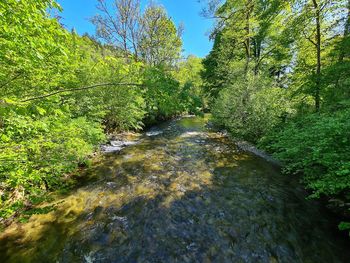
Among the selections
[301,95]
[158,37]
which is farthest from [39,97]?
Result: [158,37]

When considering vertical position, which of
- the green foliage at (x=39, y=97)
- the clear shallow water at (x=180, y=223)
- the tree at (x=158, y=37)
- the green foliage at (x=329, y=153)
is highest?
the tree at (x=158, y=37)

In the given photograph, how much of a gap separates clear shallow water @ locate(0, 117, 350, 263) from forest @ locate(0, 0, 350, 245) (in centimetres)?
69

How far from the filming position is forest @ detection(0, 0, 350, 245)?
3324 mm

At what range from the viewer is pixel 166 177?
25.6 feet

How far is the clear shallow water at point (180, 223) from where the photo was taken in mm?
4340

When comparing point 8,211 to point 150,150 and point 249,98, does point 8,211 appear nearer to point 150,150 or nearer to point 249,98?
point 150,150

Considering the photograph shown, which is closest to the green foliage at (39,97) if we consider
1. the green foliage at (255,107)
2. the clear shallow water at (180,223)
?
the clear shallow water at (180,223)

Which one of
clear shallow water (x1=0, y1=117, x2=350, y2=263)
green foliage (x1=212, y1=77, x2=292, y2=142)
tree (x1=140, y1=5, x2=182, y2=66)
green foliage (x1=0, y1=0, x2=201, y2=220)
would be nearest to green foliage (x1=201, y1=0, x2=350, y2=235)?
green foliage (x1=212, y1=77, x2=292, y2=142)

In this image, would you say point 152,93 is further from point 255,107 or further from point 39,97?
point 255,107

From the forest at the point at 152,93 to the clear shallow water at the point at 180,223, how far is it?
688mm

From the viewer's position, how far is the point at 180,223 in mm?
5246

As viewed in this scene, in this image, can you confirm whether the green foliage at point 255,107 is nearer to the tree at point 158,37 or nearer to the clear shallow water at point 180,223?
the clear shallow water at point 180,223

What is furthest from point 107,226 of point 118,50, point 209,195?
point 118,50

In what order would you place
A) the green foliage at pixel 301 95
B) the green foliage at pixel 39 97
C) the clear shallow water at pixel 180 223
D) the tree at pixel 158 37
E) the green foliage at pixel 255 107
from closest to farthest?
the green foliage at pixel 39 97, the clear shallow water at pixel 180 223, the green foliage at pixel 301 95, the green foliage at pixel 255 107, the tree at pixel 158 37
